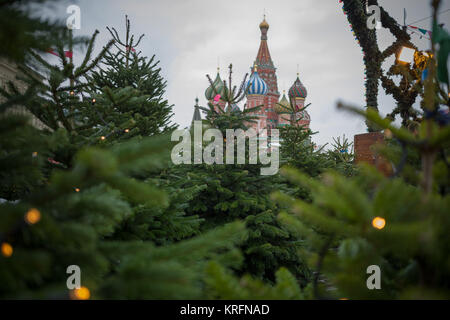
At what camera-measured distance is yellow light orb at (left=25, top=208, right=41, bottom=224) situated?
820mm

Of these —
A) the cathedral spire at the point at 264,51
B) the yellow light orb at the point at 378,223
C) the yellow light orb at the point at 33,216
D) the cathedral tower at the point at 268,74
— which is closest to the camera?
the yellow light orb at the point at 33,216

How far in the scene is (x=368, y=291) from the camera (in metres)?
1.04

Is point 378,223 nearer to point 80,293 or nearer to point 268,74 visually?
point 80,293

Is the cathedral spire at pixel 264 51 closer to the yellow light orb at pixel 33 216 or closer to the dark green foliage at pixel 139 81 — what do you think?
the dark green foliage at pixel 139 81

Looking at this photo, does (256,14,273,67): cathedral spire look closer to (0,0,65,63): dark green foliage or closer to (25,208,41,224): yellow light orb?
(0,0,65,63): dark green foliage

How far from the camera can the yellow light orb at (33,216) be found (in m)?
0.82

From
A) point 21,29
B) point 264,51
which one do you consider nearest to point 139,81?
point 21,29

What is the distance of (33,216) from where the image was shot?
2.69 ft

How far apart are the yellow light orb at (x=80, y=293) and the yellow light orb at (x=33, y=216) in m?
0.26

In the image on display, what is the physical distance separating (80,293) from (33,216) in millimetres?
287

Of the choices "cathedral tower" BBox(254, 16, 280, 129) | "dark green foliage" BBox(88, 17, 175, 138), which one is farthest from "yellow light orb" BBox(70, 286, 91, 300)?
"cathedral tower" BBox(254, 16, 280, 129)

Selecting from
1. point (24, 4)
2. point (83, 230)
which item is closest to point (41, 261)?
point (83, 230)

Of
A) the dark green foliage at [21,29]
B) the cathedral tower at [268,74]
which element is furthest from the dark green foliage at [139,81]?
the cathedral tower at [268,74]
